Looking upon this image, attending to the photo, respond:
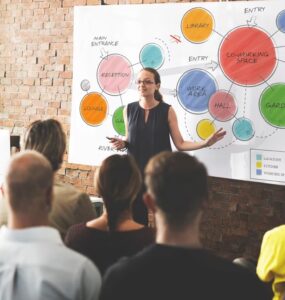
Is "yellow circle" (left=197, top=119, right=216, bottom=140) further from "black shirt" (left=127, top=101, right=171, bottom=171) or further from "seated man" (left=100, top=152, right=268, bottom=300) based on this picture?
"seated man" (left=100, top=152, right=268, bottom=300)

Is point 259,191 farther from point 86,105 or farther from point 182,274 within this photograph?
point 182,274

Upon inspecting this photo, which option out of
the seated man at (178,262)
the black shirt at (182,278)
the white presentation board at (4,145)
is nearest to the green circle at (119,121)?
the white presentation board at (4,145)

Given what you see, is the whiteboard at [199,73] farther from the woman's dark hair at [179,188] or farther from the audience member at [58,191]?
the woman's dark hair at [179,188]

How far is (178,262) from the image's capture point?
3.93 feet

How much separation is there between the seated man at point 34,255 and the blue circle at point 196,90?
2197 millimetres

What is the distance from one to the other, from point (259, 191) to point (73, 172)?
1.82 m

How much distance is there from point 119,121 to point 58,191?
1.88m

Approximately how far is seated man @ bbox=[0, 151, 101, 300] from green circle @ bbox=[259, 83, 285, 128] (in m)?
2.13

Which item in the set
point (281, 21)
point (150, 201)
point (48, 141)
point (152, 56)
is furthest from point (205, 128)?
point (150, 201)

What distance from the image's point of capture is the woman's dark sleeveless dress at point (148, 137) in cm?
330

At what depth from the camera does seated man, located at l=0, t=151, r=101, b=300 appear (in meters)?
1.34

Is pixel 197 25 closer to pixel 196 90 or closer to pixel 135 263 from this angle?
pixel 196 90

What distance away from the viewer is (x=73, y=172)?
448cm

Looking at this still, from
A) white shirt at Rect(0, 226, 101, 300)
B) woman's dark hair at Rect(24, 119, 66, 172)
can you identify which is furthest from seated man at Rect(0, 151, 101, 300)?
woman's dark hair at Rect(24, 119, 66, 172)
